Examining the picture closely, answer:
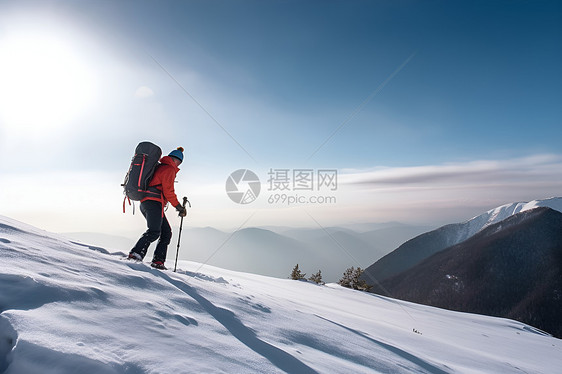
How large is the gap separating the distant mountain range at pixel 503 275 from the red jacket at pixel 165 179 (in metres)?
152

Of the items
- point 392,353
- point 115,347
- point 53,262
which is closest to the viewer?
point 115,347

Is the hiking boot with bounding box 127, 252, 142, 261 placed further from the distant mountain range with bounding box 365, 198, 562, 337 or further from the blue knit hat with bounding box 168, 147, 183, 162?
the distant mountain range with bounding box 365, 198, 562, 337

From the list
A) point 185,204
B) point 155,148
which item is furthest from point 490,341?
point 155,148

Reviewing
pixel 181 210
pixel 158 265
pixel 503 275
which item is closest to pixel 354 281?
pixel 181 210

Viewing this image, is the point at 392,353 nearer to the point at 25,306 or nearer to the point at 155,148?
the point at 25,306

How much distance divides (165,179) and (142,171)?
18.8 inches

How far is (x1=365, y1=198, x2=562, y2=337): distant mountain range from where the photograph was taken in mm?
123062

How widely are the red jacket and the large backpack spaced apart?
0.09 meters

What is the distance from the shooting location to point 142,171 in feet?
19.2

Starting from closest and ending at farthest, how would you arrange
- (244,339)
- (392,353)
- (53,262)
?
Result: (244,339) → (53,262) → (392,353)

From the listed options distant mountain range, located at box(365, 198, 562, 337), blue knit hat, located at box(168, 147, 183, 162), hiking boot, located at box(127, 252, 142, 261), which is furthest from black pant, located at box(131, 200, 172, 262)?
distant mountain range, located at box(365, 198, 562, 337)

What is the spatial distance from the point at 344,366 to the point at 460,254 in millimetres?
201394

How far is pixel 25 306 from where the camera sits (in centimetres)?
206

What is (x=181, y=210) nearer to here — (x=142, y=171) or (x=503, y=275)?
(x=142, y=171)
